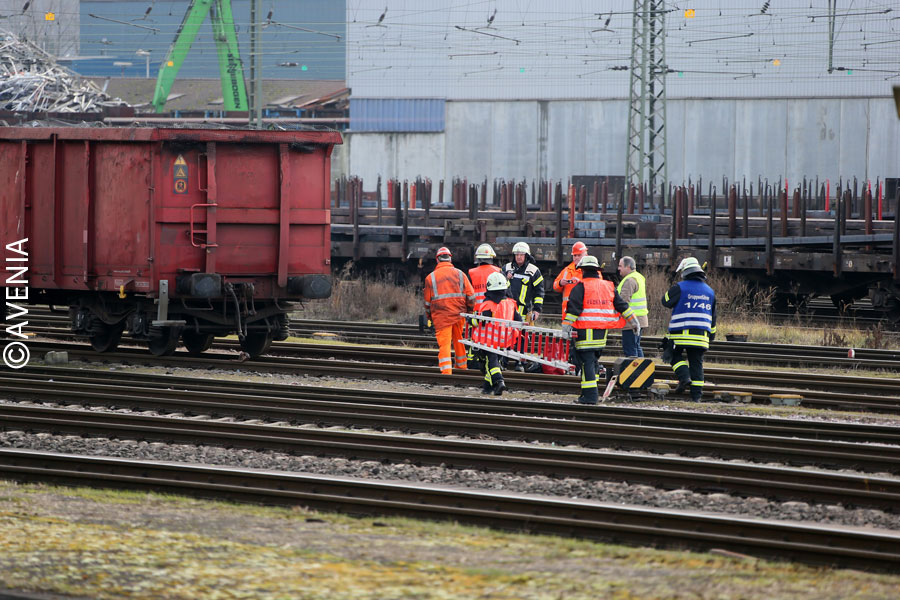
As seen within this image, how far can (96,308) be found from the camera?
15414 mm

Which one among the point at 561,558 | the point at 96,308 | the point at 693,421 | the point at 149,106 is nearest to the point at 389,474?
the point at 561,558

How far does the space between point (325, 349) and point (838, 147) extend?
34966 mm

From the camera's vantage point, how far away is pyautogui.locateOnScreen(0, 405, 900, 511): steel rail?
8422mm

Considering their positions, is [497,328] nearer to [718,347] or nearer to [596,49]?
[718,347]

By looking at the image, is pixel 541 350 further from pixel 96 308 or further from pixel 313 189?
pixel 96 308

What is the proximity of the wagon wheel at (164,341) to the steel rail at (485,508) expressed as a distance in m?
6.07

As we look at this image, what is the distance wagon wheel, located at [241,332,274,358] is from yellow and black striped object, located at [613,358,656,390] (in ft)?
17.9

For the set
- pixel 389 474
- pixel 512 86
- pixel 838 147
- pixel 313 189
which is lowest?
pixel 389 474

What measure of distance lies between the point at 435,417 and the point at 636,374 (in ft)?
9.17

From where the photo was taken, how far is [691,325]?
1280 cm

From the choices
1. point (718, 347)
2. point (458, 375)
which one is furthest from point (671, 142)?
point (458, 375)

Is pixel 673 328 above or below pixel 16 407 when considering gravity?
above

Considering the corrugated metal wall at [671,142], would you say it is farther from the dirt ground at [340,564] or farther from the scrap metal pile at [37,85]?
the dirt ground at [340,564]

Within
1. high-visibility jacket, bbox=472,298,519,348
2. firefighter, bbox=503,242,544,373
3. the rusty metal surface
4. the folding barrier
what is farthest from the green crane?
high-visibility jacket, bbox=472,298,519,348
